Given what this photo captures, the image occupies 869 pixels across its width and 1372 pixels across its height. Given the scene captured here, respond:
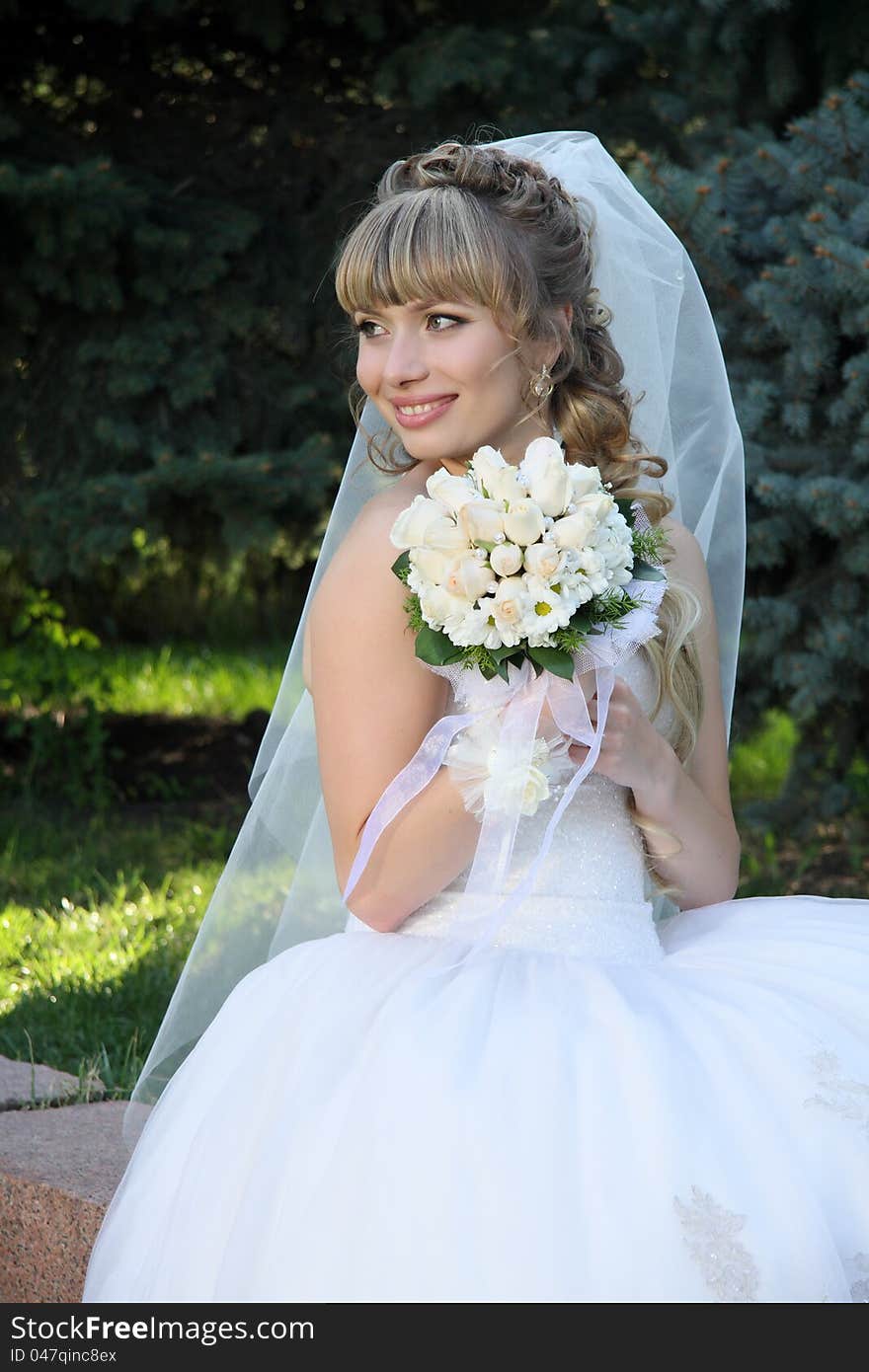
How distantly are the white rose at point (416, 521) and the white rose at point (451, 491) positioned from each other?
1cm

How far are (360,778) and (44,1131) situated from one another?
116 cm

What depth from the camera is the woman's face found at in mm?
2264

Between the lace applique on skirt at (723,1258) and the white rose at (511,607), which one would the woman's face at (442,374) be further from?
the lace applique on skirt at (723,1258)

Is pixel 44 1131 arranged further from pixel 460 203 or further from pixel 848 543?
pixel 848 543

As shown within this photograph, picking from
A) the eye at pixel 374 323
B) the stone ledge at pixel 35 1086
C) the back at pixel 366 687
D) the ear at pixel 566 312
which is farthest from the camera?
the stone ledge at pixel 35 1086

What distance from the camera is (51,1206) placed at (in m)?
2.56

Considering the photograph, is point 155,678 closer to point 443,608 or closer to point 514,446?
point 514,446

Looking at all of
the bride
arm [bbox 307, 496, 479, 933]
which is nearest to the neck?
the bride

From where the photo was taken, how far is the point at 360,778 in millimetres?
2186

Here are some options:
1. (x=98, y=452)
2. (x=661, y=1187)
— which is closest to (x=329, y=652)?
(x=661, y=1187)

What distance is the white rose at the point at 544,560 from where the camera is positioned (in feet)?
5.99

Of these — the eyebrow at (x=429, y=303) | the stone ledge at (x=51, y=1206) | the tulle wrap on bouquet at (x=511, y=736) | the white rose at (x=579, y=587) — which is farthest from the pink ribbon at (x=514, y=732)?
the stone ledge at (x=51, y=1206)

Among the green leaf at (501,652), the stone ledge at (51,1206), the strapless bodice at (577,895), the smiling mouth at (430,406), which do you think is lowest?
the stone ledge at (51,1206)

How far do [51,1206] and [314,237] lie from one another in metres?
4.17
